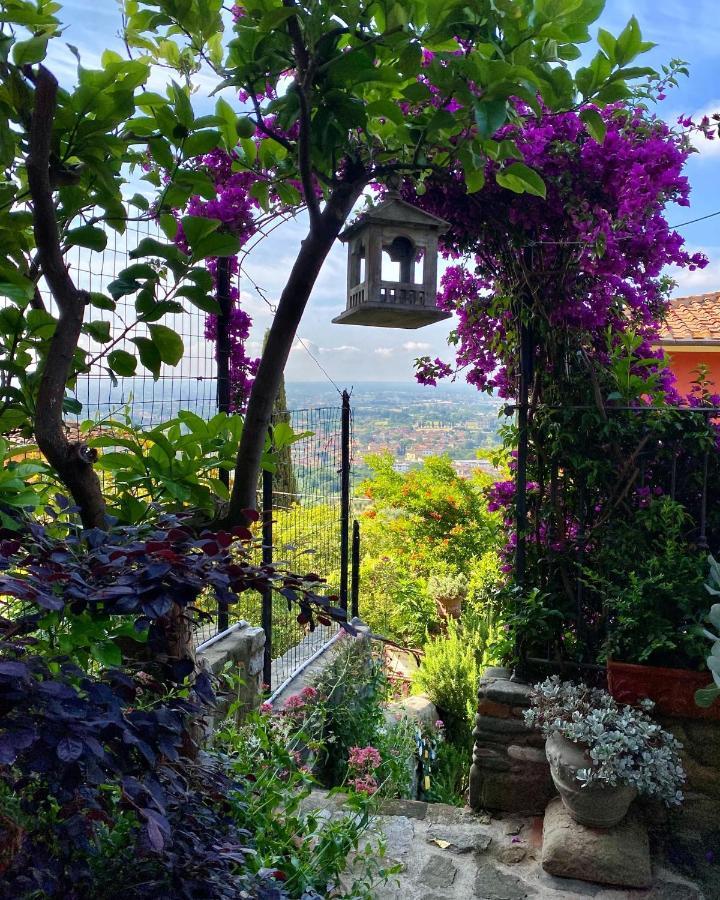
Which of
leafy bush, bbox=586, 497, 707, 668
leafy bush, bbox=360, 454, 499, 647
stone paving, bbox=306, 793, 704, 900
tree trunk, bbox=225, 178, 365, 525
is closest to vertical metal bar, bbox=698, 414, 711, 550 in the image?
leafy bush, bbox=586, 497, 707, 668

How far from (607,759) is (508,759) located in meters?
0.58

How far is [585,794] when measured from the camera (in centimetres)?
252

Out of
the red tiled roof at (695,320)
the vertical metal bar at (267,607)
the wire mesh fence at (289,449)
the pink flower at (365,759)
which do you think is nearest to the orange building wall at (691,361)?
the red tiled roof at (695,320)

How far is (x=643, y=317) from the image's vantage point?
3074mm

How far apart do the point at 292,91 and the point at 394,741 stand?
8.72ft

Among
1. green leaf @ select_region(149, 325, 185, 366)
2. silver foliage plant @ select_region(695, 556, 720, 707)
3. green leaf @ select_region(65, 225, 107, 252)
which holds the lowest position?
silver foliage plant @ select_region(695, 556, 720, 707)

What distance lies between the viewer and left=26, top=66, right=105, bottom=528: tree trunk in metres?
1.16

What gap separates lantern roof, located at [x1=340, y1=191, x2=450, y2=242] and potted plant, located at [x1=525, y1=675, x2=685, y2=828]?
5.88ft

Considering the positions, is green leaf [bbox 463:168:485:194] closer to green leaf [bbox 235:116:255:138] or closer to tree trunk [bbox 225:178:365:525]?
tree trunk [bbox 225:178:365:525]

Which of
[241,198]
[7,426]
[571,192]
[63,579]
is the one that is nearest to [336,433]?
[571,192]

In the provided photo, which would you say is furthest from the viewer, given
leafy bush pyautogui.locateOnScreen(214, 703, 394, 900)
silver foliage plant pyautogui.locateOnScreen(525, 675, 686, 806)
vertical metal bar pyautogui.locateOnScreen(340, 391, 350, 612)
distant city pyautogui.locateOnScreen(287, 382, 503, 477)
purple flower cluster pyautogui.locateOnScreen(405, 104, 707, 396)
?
distant city pyautogui.locateOnScreen(287, 382, 503, 477)

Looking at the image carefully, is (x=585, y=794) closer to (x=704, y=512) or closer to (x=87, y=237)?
(x=704, y=512)

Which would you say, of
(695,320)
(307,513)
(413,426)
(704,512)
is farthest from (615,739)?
(695,320)

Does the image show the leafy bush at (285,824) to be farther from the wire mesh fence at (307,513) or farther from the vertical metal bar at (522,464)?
the wire mesh fence at (307,513)
